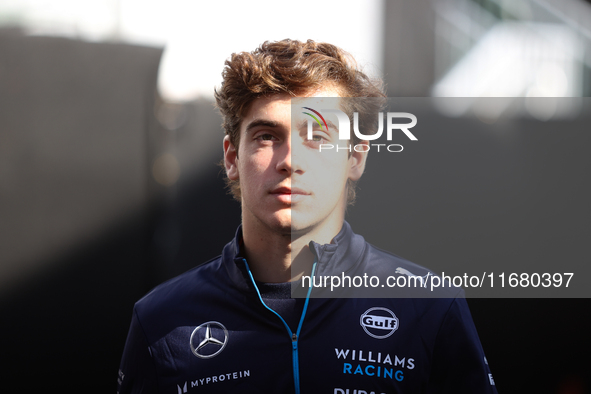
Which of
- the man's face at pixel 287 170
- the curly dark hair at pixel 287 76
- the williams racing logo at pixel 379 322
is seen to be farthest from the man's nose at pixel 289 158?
the williams racing logo at pixel 379 322

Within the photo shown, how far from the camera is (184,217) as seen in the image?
1.88 metres

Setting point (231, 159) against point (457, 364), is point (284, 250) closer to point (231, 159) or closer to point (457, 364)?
point (231, 159)

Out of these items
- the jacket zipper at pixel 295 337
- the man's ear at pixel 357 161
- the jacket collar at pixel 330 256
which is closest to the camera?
the jacket zipper at pixel 295 337

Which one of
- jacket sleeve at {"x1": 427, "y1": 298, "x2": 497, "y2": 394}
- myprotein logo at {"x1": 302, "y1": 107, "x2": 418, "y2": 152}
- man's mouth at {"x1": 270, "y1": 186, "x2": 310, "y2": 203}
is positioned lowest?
jacket sleeve at {"x1": 427, "y1": 298, "x2": 497, "y2": 394}

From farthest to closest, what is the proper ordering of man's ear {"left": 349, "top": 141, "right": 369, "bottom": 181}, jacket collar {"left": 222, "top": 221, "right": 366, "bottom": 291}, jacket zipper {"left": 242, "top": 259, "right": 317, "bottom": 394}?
man's ear {"left": 349, "top": 141, "right": 369, "bottom": 181} < jacket collar {"left": 222, "top": 221, "right": 366, "bottom": 291} < jacket zipper {"left": 242, "top": 259, "right": 317, "bottom": 394}

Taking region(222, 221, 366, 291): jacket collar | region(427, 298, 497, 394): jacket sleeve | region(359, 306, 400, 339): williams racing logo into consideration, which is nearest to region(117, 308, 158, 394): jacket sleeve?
region(222, 221, 366, 291): jacket collar

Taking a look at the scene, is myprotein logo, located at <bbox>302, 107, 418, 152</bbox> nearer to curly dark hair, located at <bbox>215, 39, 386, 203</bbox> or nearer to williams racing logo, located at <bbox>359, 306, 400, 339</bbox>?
curly dark hair, located at <bbox>215, 39, 386, 203</bbox>

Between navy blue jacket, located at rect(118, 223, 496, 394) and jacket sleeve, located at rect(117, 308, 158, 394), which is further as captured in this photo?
jacket sleeve, located at rect(117, 308, 158, 394)

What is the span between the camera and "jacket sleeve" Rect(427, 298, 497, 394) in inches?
46.4

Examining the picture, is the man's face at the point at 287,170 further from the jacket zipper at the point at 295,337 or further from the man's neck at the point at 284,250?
the jacket zipper at the point at 295,337

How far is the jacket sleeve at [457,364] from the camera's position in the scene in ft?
3.86

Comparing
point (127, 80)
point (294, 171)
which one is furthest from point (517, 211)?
point (127, 80)

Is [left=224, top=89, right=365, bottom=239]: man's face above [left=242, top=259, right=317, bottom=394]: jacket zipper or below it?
above

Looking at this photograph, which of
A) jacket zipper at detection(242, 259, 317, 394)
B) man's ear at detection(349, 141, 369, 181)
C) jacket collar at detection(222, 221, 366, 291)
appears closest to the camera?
jacket zipper at detection(242, 259, 317, 394)
